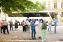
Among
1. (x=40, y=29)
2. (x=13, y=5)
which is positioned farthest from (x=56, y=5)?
(x=13, y=5)

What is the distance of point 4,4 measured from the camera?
10953 mm

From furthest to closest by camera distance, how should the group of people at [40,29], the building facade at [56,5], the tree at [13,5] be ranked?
the building facade at [56,5] → the group of people at [40,29] → the tree at [13,5]

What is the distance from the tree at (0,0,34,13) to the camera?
10.9 meters

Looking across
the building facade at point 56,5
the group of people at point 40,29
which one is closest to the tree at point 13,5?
the group of people at point 40,29

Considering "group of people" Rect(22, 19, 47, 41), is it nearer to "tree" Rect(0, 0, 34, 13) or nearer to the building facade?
"tree" Rect(0, 0, 34, 13)

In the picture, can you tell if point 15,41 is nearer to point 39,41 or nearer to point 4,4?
point 39,41

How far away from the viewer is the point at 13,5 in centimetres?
1134

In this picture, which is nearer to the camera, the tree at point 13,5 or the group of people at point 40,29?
the tree at point 13,5

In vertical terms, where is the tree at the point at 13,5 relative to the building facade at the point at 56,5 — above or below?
below

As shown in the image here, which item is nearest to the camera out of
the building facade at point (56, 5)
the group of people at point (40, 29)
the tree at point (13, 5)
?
the tree at point (13, 5)

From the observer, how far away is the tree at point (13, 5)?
430 inches

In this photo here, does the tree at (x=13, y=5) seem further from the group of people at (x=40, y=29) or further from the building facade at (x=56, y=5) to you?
the building facade at (x=56, y=5)

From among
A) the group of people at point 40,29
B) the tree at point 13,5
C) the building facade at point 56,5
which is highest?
the building facade at point 56,5

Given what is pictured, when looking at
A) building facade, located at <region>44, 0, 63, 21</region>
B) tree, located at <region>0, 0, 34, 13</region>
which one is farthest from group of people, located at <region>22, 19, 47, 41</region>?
building facade, located at <region>44, 0, 63, 21</region>
